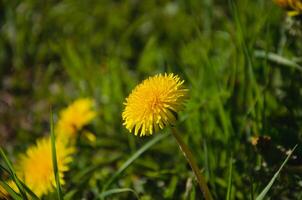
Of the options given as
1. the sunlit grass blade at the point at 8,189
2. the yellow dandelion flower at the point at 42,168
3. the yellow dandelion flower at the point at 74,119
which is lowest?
the sunlit grass blade at the point at 8,189

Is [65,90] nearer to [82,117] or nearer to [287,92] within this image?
[82,117]

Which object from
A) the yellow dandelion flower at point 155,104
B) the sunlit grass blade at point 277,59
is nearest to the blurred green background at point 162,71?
the sunlit grass blade at point 277,59

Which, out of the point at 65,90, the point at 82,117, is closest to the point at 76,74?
the point at 65,90

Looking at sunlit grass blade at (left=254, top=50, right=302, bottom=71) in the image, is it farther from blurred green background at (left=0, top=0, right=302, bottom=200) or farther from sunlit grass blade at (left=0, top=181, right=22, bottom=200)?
sunlit grass blade at (left=0, top=181, right=22, bottom=200)

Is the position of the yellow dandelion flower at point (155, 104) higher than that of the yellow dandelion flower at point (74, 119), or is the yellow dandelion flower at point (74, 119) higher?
the yellow dandelion flower at point (74, 119)

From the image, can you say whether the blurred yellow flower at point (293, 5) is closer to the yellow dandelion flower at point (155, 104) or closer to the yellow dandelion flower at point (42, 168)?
the yellow dandelion flower at point (155, 104)

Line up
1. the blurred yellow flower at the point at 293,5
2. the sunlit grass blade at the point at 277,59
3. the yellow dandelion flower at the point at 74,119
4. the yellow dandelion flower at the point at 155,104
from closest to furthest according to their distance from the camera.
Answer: the yellow dandelion flower at the point at 155,104
the blurred yellow flower at the point at 293,5
the sunlit grass blade at the point at 277,59
the yellow dandelion flower at the point at 74,119

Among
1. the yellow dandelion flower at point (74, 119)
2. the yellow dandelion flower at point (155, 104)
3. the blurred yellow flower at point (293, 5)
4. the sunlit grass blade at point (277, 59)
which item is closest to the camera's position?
the yellow dandelion flower at point (155, 104)
